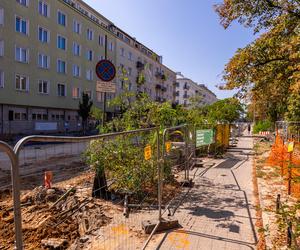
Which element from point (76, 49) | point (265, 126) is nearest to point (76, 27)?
point (76, 49)

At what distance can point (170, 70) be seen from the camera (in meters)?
76.9

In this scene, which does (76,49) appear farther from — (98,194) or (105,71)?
(98,194)

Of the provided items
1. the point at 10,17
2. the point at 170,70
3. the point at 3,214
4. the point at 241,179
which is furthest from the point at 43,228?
the point at 170,70

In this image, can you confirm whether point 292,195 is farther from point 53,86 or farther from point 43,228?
point 53,86

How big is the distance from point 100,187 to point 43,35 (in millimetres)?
28748

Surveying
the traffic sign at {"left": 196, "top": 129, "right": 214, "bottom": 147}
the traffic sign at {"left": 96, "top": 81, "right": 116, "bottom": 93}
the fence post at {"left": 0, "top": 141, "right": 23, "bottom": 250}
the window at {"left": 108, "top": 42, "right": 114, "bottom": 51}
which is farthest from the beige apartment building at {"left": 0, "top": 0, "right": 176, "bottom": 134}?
the fence post at {"left": 0, "top": 141, "right": 23, "bottom": 250}

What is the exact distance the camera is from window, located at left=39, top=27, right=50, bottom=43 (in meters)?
31.0

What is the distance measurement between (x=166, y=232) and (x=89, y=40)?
37.7 m

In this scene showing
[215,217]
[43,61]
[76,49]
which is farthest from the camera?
[76,49]

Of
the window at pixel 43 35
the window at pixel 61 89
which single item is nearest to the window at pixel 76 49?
the window at pixel 61 89

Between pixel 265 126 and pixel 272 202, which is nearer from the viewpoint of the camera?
pixel 272 202

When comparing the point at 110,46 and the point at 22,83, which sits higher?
the point at 110,46

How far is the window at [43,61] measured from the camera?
102ft

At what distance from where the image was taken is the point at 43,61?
31578 mm
